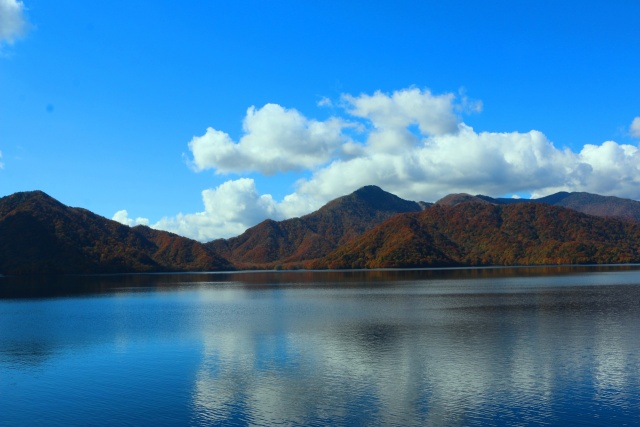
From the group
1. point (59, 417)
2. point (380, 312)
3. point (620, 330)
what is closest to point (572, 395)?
point (620, 330)

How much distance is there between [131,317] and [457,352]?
2438 inches

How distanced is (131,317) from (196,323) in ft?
55.1

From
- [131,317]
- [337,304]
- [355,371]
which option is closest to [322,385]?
[355,371]

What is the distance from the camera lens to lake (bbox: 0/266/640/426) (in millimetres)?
35750

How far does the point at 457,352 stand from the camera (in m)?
53.6

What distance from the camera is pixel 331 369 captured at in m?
47.9

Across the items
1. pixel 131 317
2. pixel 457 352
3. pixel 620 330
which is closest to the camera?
pixel 457 352

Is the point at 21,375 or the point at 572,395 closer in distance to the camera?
the point at 572,395

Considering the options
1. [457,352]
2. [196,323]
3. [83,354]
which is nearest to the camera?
[457,352]

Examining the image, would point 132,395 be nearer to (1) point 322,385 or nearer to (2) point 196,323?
(1) point 322,385

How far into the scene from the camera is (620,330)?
64812mm

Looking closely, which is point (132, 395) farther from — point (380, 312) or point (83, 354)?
point (380, 312)

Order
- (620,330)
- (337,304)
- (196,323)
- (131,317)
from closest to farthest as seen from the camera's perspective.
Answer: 1. (620,330)
2. (196,323)
3. (131,317)
4. (337,304)

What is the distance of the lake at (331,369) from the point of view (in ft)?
117
